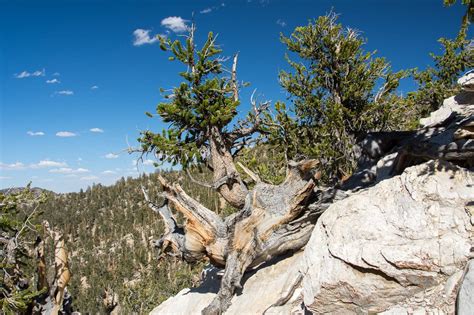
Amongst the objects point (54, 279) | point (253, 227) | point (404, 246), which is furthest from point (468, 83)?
point (54, 279)

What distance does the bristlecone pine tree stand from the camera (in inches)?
405

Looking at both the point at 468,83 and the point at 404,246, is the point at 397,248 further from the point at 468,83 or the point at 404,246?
the point at 468,83

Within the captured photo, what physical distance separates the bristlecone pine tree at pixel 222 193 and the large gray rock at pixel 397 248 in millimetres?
2617

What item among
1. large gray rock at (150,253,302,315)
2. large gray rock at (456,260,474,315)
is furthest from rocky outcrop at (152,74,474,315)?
large gray rock at (150,253,302,315)

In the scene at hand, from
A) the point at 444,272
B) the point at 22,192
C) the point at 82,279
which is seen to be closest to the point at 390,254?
the point at 444,272

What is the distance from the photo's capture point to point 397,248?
632 cm

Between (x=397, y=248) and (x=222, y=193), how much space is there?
21.5 feet

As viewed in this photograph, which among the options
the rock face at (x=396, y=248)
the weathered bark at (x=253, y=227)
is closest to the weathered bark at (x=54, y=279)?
the weathered bark at (x=253, y=227)

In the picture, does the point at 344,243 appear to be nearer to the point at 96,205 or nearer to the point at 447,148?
the point at 447,148

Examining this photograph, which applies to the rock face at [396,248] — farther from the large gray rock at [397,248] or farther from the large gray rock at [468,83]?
the large gray rock at [468,83]

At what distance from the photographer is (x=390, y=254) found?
629 centimetres

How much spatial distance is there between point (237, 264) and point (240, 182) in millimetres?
2844

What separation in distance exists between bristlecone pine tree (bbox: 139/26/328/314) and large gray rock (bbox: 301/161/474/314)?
2.62 m

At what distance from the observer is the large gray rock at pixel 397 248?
5816 mm
